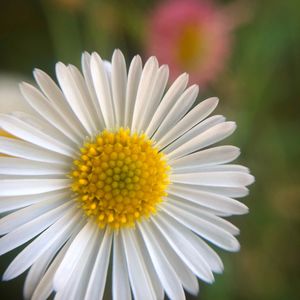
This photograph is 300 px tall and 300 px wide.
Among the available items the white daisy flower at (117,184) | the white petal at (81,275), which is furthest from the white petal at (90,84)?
the white petal at (81,275)

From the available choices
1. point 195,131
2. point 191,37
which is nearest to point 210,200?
point 195,131

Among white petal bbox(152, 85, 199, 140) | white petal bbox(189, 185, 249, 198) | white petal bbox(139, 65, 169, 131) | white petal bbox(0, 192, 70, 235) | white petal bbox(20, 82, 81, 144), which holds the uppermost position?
white petal bbox(20, 82, 81, 144)

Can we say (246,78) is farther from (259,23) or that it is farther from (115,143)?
(115,143)

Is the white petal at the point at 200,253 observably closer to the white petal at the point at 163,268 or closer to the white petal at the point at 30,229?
the white petal at the point at 163,268

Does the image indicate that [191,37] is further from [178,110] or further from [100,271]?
[100,271]

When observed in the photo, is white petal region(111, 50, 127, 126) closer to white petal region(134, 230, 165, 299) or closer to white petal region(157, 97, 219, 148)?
white petal region(157, 97, 219, 148)

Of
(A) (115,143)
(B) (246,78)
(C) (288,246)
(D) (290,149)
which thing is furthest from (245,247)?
(A) (115,143)

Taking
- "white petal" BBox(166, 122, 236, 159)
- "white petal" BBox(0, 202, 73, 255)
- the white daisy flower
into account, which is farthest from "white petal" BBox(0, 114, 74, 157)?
"white petal" BBox(166, 122, 236, 159)
